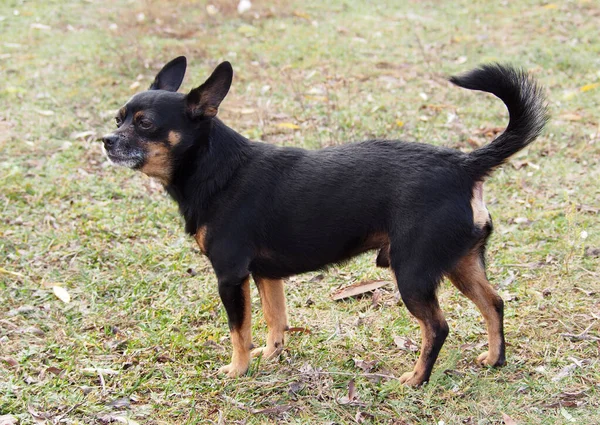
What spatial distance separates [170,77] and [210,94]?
782mm

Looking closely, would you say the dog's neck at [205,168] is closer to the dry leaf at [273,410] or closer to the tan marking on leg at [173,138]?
the tan marking on leg at [173,138]

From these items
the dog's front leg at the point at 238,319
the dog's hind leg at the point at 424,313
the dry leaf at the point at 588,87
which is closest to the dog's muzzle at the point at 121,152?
the dog's front leg at the point at 238,319

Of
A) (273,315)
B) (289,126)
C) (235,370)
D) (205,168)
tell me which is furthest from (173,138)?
(289,126)

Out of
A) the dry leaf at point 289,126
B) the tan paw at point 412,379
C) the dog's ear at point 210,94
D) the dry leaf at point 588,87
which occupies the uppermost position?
the dog's ear at point 210,94

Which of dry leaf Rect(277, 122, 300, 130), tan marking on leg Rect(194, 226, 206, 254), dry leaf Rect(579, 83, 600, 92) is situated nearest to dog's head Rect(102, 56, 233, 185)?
tan marking on leg Rect(194, 226, 206, 254)

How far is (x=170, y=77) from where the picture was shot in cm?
479

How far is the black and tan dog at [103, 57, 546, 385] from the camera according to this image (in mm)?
3896

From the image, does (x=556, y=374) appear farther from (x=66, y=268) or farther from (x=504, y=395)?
(x=66, y=268)

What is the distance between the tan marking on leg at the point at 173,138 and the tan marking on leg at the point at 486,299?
183 centimetres

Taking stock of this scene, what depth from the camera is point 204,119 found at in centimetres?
423

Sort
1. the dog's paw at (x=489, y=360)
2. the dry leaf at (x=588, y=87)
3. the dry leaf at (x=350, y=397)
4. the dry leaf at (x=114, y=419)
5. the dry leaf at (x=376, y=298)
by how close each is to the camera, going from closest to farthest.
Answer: the dry leaf at (x=114, y=419), the dry leaf at (x=350, y=397), the dog's paw at (x=489, y=360), the dry leaf at (x=376, y=298), the dry leaf at (x=588, y=87)

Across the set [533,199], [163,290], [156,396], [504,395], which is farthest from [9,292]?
[533,199]

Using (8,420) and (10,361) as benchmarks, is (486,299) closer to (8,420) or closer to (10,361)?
(8,420)

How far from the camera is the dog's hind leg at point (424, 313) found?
153 inches
